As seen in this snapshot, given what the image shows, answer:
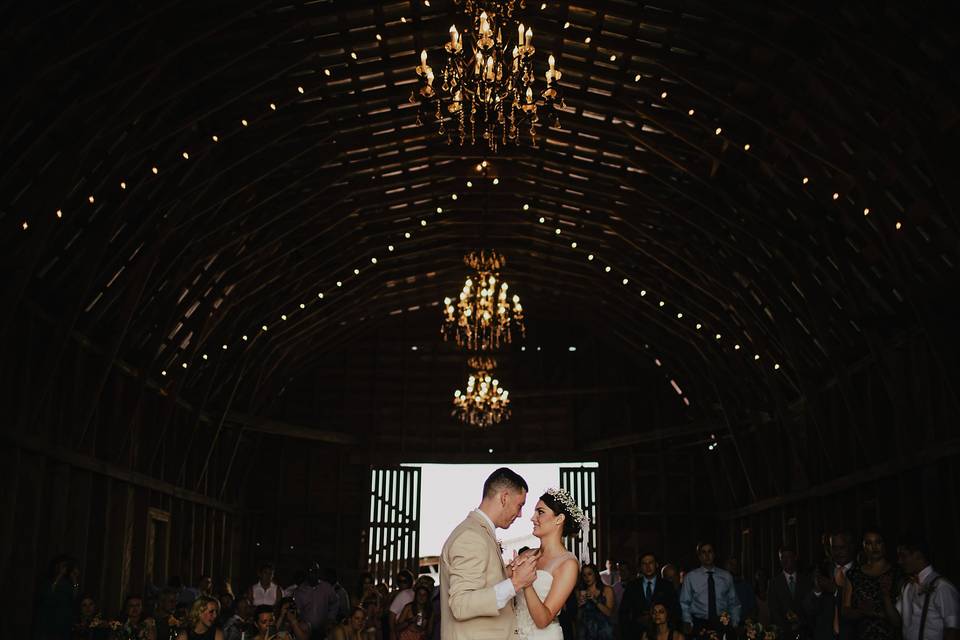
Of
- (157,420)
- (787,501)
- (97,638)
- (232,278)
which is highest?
(232,278)

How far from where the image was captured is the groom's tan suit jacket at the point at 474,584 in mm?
4648

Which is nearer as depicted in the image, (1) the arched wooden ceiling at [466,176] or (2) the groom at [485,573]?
(2) the groom at [485,573]

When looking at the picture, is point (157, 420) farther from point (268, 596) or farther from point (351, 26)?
point (351, 26)

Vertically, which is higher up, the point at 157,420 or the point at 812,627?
the point at 157,420

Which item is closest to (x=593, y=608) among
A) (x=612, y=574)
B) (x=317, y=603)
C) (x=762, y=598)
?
(x=317, y=603)

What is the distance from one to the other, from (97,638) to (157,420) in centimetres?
759

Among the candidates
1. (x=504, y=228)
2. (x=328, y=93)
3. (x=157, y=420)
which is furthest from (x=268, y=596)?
(x=504, y=228)

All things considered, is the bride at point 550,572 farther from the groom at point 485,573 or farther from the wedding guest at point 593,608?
the wedding guest at point 593,608

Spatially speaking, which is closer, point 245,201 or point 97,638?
point 97,638

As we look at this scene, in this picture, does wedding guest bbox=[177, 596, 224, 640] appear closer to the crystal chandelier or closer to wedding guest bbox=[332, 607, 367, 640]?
wedding guest bbox=[332, 607, 367, 640]

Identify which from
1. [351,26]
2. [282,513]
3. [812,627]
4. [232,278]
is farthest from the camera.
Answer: [282,513]

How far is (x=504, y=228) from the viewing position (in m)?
23.1

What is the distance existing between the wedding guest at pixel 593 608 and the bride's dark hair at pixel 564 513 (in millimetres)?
5442

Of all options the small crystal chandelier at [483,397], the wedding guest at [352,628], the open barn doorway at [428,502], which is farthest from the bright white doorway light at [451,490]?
the wedding guest at [352,628]
